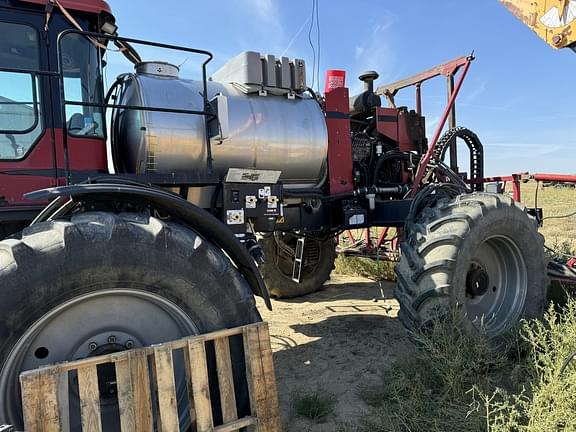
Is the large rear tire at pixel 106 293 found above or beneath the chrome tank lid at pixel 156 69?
beneath

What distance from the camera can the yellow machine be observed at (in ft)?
14.5

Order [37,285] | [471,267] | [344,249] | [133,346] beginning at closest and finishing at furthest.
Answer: [37,285] → [133,346] → [471,267] → [344,249]

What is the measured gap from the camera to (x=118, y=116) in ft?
12.4

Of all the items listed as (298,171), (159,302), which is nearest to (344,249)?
(298,171)

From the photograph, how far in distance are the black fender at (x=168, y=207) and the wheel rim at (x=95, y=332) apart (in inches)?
21.8

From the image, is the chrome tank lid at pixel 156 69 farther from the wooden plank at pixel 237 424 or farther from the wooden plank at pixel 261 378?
the wooden plank at pixel 237 424

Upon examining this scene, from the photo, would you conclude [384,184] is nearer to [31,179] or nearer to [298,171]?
[298,171]

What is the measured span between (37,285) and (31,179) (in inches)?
40.3

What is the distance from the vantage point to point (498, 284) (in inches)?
183

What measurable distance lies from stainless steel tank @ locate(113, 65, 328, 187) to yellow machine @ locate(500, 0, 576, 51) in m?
2.49

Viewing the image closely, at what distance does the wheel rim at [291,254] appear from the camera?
6668mm

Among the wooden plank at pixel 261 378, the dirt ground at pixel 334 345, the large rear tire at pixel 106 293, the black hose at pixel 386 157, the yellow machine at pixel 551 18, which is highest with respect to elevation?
the yellow machine at pixel 551 18

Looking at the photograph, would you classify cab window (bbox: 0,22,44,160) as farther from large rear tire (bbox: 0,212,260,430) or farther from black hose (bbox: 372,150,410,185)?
black hose (bbox: 372,150,410,185)

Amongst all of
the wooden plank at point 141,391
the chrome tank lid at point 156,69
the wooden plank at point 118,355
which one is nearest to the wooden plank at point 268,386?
the wooden plank at point 118,355
